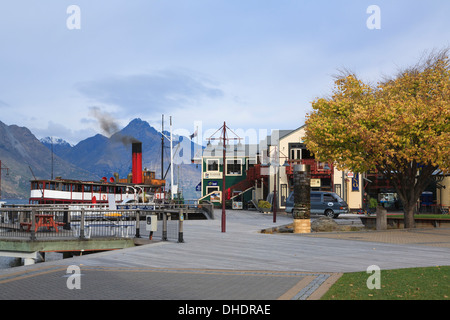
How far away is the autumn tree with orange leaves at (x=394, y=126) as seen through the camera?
81.7 feet

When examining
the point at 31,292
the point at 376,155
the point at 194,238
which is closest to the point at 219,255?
the point at 194,238

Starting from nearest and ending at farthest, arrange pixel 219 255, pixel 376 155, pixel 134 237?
pixel 219 255
pixel 134 237
pixel 376 155

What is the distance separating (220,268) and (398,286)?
15.3ft

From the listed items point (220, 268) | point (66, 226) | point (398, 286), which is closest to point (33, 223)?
point (66, 226)

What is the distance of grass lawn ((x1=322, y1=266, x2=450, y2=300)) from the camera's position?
8516 millimetres

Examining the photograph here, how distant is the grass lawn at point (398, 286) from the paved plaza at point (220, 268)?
387 millimetres

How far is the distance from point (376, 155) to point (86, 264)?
1864cm

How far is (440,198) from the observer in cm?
5612

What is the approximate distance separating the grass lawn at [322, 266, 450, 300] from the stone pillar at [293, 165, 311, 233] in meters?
13.8

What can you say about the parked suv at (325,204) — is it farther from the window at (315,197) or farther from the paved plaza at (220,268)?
the paved plaza at (220,268)

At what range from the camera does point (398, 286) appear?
945cm

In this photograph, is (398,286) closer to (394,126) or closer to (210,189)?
(394,126)
